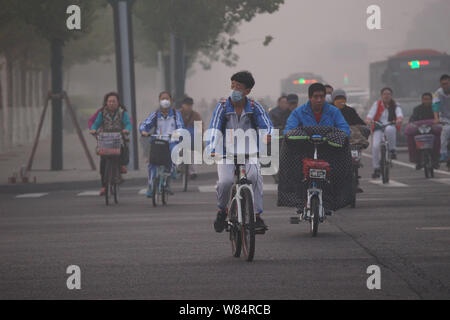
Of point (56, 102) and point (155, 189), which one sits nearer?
point (155, 189)

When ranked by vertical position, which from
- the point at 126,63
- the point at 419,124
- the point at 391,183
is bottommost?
the point at 391,183

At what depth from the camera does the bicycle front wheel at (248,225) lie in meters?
10.6

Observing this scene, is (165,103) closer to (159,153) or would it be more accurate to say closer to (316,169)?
(159,153)

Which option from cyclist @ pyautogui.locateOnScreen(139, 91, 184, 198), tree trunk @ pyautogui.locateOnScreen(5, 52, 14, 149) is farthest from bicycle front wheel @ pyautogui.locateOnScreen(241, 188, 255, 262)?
tree trunk @ pyautogui.locateOnScreen(5, 52, 14, 149)

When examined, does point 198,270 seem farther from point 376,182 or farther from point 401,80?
point 401,80

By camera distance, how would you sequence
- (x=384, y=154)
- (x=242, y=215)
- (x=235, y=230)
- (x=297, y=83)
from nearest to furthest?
(x=242, y=215) → (x=235, y=230) → (x=384, y=154) → (x=297, y=83)

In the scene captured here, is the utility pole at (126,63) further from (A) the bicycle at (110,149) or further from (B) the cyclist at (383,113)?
(A) the bicycle at (110,149)

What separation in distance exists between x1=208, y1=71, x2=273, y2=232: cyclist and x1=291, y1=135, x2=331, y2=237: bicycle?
1.66m

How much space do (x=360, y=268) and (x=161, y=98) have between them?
373 inches

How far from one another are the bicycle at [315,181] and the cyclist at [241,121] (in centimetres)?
166

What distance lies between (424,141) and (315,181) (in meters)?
9.77

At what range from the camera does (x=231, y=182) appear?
37.6ft

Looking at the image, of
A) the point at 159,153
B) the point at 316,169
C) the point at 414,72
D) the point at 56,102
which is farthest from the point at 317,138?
the point at 414,72
